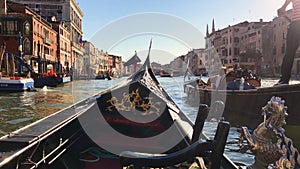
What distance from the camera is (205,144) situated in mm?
938

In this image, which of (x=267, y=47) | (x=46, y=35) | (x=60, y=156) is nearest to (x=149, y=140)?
(x=60, y=156)

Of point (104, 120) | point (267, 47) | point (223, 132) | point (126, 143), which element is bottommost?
point (126, 143)

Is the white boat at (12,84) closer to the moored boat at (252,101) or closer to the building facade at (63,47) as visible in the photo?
the moored boat at (252,101)

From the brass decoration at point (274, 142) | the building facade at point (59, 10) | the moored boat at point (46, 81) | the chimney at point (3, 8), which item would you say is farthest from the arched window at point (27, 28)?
the brass decoration at point (274, 142)

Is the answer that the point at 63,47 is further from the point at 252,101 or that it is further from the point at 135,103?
Answer: the point at 135,103

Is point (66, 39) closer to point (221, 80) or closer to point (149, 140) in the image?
point (221, 80)

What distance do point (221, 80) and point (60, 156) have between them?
6.17m

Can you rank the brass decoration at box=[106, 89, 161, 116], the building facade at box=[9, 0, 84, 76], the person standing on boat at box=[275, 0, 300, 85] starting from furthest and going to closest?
the building facade at box=[9, 0, 84, 76]
the person standing on boat at box=[275, 0, 300, 85]
the brass decoration at box=[106, 89, 161, 116]

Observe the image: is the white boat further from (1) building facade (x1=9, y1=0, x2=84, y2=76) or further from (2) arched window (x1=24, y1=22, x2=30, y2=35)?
(1) building facade (x1=9, y1=0, x2=84, y2=76)

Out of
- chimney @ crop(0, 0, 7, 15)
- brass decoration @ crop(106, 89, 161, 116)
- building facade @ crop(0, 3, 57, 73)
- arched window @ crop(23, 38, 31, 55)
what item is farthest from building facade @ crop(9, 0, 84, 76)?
brass decoration @ crop(106, 89, 161, 116)

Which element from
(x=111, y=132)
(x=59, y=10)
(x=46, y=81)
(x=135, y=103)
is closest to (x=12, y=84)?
(x=46, y=81)

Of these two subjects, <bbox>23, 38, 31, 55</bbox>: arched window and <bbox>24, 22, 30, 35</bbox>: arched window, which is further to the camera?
<bbox>23, 38, 31, 55</bbox>: arched window

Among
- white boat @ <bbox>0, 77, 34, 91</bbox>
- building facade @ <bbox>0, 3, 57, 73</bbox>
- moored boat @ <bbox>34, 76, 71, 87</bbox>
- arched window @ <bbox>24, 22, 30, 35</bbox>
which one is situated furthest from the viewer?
arched window @ <bbox>24, 22, 30, 35</bbox>

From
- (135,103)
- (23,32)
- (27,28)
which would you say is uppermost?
(27,28)
